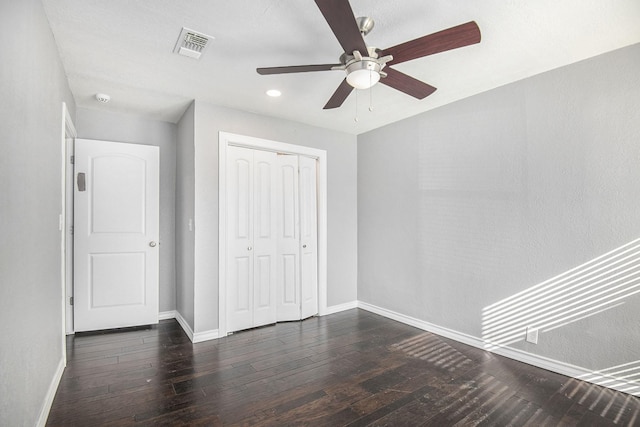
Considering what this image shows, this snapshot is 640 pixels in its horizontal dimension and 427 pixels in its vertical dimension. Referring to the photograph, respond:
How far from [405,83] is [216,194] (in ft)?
7.19

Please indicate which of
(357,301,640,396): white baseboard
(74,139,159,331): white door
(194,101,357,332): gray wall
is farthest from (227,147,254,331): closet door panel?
(357,301,640,396): white baseboard

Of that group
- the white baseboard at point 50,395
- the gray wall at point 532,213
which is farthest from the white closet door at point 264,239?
the white baseboard at point 50,395

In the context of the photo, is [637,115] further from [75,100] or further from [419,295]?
[75,100]

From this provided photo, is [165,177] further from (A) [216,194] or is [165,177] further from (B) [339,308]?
(B) [339,308]

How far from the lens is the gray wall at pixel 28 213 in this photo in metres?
1.33

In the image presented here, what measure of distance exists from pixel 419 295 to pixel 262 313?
1.83 meters

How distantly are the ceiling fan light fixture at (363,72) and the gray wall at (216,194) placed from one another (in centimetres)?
190

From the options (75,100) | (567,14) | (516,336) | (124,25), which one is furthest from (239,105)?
(516,336)

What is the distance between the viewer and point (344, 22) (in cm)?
152

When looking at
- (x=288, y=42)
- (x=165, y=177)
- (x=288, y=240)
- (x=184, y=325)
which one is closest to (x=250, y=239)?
(x=288, y=240)

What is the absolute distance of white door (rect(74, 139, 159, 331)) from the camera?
3418 millimetres

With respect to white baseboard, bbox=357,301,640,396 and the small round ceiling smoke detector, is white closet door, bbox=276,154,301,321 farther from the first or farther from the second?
the small round ceiling smoke detector

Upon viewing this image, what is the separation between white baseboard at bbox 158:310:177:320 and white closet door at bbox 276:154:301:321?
1341mm

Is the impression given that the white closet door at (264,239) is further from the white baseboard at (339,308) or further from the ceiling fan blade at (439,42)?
the ceiling fan blade at (439,42)
